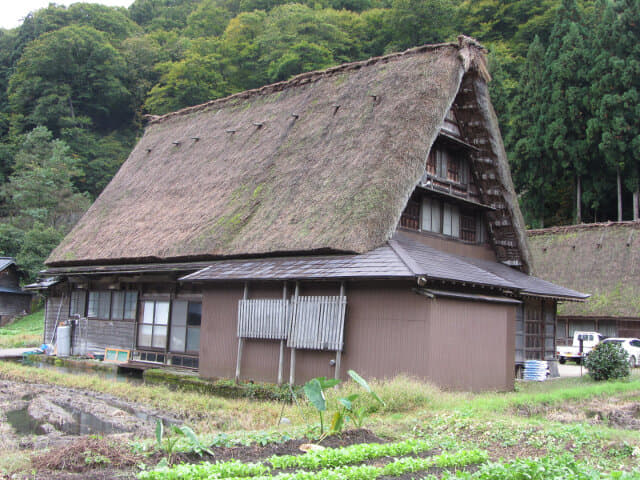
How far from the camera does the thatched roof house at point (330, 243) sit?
1250 cm

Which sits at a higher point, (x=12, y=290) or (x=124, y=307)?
(x=124, y=307)

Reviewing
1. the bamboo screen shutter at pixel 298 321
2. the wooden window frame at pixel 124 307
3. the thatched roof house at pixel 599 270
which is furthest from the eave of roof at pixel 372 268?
the thatched roof house at pixel 599 270

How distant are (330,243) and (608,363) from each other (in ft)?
26.5

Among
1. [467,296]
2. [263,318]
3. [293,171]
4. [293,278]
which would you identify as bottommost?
[263,318]

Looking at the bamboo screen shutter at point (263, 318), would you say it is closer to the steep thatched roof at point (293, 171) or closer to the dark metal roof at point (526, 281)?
the steep thatched roof at point (293, 171)

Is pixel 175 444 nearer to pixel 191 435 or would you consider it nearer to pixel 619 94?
pixel 191 435

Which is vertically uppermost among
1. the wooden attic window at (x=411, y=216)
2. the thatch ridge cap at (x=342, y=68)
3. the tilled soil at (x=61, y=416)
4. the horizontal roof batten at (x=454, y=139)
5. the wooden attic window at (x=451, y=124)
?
the thatch ridge cap at (x=342, y=68)

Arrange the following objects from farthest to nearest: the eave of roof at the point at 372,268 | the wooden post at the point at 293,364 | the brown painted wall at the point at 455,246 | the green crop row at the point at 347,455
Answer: the brown painted wall at the point at 455,246 → the wooden post at the point at 293,364 → the eave of roof at the point at 372,268 → the green crop row at the point at 347,455

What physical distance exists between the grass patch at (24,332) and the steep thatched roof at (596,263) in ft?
70.4

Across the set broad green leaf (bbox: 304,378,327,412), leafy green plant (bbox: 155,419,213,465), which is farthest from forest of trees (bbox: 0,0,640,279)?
leafy green plant (bbox: 155,419,213,465)

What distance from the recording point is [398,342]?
12.0m

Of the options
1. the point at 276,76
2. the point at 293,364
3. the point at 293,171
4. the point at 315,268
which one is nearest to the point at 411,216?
the point at 293,171

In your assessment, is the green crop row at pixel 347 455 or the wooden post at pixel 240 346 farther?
the wooden post at pixel 240 346

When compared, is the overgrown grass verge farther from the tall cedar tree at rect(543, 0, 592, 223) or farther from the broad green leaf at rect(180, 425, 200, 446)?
the tall cedar tree at rect(543, 0, 592, 223)
